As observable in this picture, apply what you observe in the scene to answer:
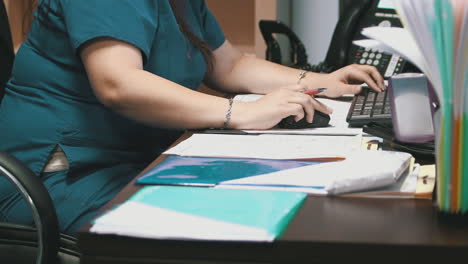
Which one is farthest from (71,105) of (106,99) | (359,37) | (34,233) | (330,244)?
(359,37)

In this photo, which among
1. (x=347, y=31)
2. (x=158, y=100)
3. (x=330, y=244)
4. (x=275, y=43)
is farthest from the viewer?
(x=275, y=43)

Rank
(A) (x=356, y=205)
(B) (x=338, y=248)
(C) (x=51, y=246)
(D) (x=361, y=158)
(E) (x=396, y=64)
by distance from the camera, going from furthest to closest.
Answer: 1. (E) (x=396, y=64)
2. (C) (x=51, y=246)
3. (D) (x=361, y=158)
4. (A) (x=356, y=205)
5. (B) (x=338, y=248)

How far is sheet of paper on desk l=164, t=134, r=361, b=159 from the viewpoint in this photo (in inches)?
34.2

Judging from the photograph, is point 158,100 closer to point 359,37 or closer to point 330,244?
Answer: point 330,244

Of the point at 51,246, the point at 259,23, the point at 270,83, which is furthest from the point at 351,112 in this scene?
the point at 259,23

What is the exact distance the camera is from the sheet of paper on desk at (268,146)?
87 centimetres

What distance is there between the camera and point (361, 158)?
75 cm

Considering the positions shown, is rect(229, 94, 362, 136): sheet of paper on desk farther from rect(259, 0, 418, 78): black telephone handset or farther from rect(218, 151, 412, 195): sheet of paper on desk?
rect(259, 0, 418, 78): black telephone handset

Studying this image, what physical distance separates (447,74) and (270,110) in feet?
1.70

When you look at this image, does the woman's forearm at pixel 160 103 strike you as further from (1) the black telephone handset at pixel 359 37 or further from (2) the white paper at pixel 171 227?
(1) the black telephone handset at pixel 359 37

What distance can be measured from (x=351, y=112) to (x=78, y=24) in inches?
20.9

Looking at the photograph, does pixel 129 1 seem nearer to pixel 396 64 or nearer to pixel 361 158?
pixel 361 158

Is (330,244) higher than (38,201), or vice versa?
(330,244)

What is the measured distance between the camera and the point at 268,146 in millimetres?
931
